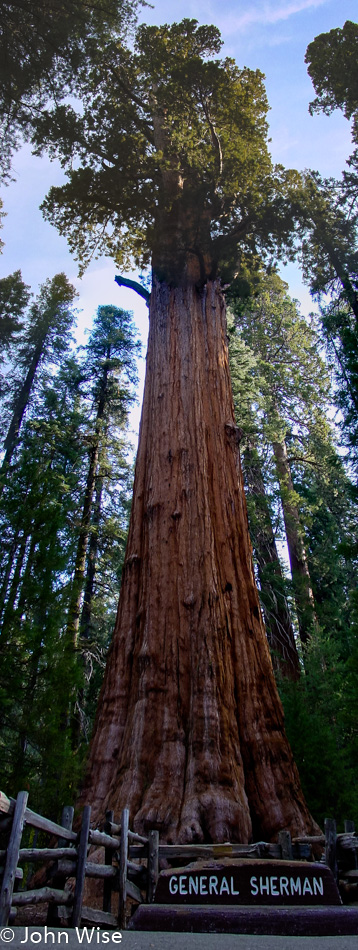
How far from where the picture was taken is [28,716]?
805 cm

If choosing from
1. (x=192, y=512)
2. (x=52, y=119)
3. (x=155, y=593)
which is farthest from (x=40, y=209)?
(x=155, y=593)

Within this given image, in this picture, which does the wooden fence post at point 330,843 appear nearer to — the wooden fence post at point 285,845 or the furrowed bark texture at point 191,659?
the furrowed bark texture at point 191,659

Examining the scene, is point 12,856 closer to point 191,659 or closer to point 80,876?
point 80,876

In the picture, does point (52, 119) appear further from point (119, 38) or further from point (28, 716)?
point (28, 716)

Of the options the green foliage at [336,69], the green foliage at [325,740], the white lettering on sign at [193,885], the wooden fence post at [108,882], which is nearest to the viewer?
the white lettering on sign at [193,885]

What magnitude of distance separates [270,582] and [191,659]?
8.95 m

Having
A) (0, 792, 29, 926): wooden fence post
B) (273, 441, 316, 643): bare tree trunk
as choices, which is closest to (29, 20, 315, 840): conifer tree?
(0, 792, 29, 926): wooden fence post

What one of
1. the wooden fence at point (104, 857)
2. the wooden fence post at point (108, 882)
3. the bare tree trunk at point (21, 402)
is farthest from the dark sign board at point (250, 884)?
the bare tree trunk at point (21, 402)

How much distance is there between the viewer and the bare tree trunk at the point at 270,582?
14.7 m

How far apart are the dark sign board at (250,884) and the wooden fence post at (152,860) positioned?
2.45 ft

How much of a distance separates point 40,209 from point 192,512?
9.59 meters

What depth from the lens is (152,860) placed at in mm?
5031

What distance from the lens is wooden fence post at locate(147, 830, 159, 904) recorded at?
502 centimetres

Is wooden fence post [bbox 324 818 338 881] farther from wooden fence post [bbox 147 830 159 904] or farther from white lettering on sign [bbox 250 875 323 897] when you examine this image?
wooden fence post [bbox 147 830 159 904]
